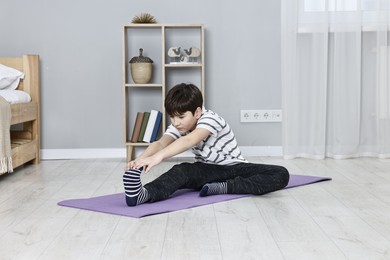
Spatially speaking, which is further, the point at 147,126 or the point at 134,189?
the point at 147,126

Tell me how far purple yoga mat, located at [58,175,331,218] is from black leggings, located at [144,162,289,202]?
0.13 ft

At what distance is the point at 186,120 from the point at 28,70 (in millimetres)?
1544

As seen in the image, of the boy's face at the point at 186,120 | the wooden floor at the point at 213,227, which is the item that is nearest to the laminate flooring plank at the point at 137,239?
the wooden floor at the point at 213,227

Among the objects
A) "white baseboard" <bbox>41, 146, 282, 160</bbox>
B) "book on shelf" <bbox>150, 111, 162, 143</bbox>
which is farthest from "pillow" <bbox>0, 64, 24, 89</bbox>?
"book on shelf" <bbox>150, 111, 162, 143</bbox>

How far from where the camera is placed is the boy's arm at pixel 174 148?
2.27m

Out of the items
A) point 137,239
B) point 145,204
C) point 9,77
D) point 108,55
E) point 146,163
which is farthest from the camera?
point 108,55

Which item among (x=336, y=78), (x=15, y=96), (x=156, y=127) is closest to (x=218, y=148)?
(x=156, y=127)

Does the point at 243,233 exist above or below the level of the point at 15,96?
below

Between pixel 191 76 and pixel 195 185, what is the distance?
1453 mm

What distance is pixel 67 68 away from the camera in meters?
4.00

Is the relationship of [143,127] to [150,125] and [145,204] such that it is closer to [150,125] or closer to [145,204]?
[150,125]

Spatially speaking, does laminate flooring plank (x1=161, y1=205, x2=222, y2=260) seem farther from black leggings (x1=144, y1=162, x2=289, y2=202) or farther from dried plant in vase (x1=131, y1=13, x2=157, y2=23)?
dried plant in vase (x1=131, y1=13, x2=157, y2=23)

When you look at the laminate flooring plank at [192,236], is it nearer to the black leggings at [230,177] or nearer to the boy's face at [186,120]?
the black leggings at [230,177]

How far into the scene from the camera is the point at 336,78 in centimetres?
389
